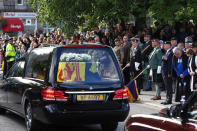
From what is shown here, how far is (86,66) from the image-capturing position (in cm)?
895

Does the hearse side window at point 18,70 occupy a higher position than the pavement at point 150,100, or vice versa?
the hearse side window at point 18,70

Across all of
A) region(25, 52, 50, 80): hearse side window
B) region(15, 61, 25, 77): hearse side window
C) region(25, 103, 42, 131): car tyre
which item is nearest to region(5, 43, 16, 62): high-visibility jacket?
region(15, 61, 25, 77): hearse side window

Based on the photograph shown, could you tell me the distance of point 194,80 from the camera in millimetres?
13172

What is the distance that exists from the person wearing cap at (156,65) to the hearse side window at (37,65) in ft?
18.6

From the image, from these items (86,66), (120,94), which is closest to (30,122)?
(86,66)

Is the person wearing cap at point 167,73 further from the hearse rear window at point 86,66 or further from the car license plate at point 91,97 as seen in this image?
the car license plate at point 91,97

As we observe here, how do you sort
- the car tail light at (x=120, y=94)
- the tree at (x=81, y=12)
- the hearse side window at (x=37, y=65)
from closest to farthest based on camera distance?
the car tail light at (x=120, y=94)
the hearse side window at (x=37, y=65)
the tree at (x=81, y=12)

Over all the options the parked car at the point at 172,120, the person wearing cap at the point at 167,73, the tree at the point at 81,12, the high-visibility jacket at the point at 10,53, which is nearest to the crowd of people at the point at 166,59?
the person wearing cap at the point at 167,73

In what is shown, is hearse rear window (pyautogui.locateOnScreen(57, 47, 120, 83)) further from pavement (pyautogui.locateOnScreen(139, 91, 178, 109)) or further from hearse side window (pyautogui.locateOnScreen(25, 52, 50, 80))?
pavement (pyautogui.locateOnScreen(139, 91, 178, 109))

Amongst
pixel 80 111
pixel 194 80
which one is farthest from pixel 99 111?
pixel 194 80

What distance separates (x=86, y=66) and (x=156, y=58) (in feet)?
21.7

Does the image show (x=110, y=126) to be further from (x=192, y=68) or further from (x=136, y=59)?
(x=136, y=59)

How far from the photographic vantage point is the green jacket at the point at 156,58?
15.1 metres

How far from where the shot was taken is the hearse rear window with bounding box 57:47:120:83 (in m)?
8.80
